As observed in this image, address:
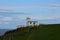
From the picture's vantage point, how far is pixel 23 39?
38.9 metres

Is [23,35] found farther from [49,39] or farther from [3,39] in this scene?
[49,39]

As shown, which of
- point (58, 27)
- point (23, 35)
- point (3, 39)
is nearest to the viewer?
point (58, 27)

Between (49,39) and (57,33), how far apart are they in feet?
7.01

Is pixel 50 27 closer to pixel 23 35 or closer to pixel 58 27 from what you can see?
pixel 58 27

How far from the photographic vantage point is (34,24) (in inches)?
1865

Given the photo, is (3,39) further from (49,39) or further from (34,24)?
(49,39)

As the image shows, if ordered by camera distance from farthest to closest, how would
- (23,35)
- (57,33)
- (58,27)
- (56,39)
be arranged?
(23,35) → (58,27) → (57,33) → (56,39)

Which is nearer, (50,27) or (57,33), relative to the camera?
(57,33)

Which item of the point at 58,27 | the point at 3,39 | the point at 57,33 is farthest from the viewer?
the point at 3,39

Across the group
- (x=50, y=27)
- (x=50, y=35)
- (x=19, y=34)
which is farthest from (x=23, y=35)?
(x=50, y=35)

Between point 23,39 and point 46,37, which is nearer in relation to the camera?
point 46,37

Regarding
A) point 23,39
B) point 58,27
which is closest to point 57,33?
point 58,27

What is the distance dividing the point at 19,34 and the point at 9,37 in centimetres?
171

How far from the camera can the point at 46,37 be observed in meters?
33.6
